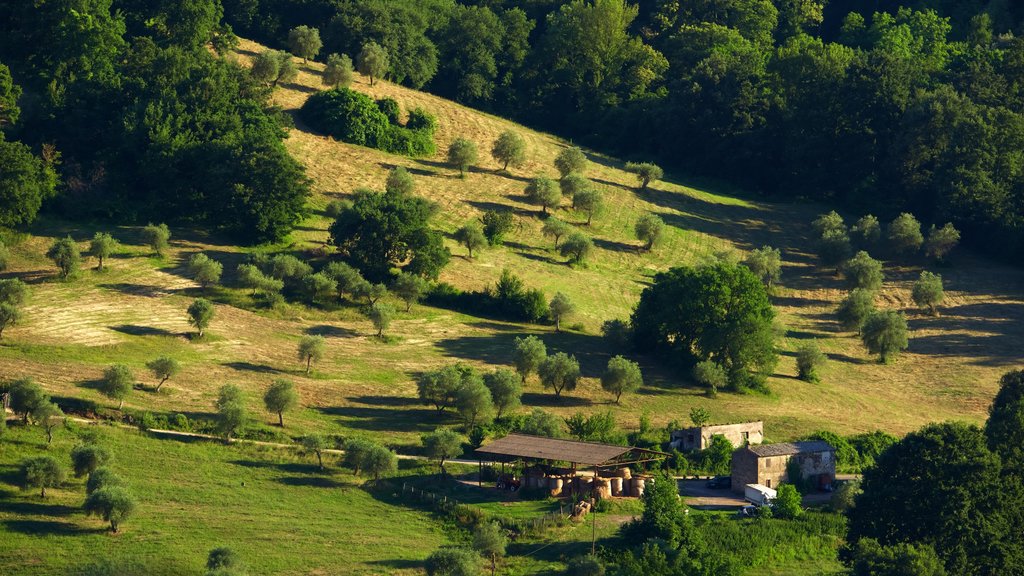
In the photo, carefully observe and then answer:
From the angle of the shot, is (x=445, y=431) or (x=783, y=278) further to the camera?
(x=783, y=278)

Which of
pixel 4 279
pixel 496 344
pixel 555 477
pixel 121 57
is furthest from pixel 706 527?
pixel 121 57

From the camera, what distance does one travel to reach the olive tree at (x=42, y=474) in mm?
79938

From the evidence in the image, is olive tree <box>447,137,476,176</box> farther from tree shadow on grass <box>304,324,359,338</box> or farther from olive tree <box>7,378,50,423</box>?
olive tree <box>7,378,50,423</box>

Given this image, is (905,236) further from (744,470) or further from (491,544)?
(491,544)

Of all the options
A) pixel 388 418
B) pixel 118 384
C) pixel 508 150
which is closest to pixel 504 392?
pixel 388 418

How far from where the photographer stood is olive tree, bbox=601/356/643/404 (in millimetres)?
Answer: 101562

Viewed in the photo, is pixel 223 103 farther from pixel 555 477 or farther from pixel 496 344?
pixel 555 477

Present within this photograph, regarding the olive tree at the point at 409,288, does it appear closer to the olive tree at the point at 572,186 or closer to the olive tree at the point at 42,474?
the olive tree at the point at 572,186

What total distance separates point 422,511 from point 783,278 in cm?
5652

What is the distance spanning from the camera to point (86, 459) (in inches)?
3231

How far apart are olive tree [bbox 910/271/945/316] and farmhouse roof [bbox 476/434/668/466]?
42.7 m

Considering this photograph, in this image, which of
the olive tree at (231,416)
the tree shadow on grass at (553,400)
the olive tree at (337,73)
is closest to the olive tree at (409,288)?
the tree shadow on grass at (553,400)

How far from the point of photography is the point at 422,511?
8394 cm

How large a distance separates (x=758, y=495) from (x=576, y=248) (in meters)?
39.6
